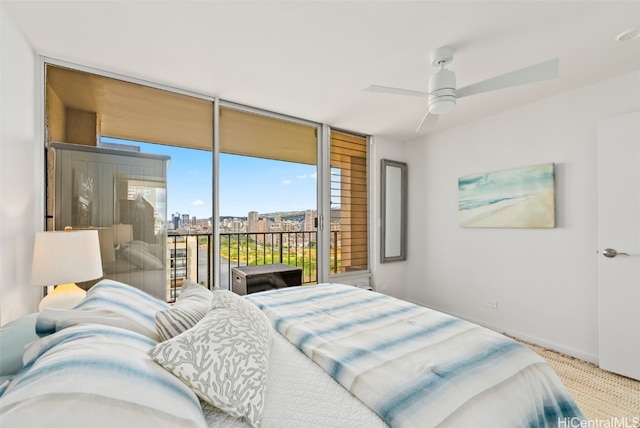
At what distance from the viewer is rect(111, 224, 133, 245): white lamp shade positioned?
2.51 m

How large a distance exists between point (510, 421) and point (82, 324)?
1479 mm

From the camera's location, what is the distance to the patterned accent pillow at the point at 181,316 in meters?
1.11

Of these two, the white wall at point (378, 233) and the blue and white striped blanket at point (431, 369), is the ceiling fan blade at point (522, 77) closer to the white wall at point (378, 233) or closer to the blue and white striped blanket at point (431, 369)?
the blue and white striped blanket at point (431, 369)

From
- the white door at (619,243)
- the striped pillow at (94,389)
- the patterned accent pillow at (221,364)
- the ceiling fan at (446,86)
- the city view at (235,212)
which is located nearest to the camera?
the striped pillow at (94,389)

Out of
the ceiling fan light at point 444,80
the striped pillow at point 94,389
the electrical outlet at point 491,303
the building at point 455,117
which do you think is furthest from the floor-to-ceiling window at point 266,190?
the striped pillow at point 94,389

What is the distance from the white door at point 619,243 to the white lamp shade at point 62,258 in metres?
3.92

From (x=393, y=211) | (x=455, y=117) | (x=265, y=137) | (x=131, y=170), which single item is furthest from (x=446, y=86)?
(x=131, y=170)

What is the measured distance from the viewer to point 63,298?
1.78 metres

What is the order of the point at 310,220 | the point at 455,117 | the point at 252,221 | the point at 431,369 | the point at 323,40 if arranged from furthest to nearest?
the point at 310,220, the point at 252,221, the point at 455,117, the point at 323,40, the point at 431,369

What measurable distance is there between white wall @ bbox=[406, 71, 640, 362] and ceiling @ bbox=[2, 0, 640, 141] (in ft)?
1.04

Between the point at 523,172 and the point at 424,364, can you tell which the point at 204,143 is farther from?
the point at 523,172

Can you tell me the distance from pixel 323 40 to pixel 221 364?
2017 mm

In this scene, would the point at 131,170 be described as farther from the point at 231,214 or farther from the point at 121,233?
the point at 231,214

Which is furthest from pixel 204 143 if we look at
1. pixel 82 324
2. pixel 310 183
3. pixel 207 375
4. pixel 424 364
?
pixel 424 364
